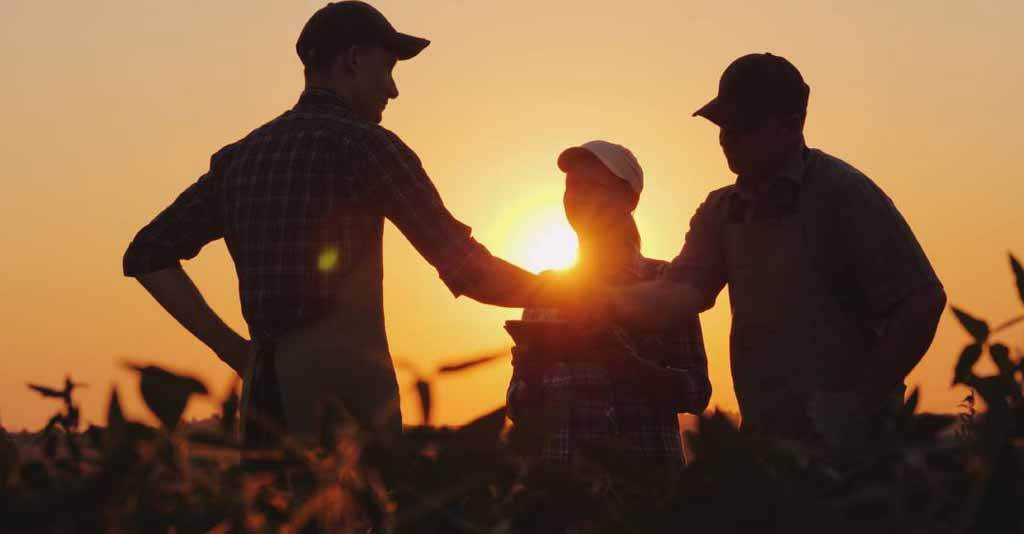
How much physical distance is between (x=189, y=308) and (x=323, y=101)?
0.94 metres

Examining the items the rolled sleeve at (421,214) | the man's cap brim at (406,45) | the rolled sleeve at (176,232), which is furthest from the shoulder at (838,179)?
the rolled sleeve at (176,232)

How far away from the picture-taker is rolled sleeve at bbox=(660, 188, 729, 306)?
14.0 feet

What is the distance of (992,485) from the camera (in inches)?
40.3

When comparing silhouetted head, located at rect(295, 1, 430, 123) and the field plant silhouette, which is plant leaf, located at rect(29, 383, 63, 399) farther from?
silhouetted head, located at rect(295, 1, 430, 123)

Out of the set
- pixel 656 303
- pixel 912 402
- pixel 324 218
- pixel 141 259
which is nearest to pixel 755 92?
pixel 656 303

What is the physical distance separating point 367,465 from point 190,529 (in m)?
0.19

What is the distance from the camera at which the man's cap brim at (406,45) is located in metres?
4.98

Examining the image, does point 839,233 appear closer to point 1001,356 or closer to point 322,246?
point 322,246

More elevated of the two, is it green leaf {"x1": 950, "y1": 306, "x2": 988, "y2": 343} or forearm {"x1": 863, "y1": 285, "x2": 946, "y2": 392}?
forearm {"x1": 863, "y1": 285, "x2": 946, "y2": 392}

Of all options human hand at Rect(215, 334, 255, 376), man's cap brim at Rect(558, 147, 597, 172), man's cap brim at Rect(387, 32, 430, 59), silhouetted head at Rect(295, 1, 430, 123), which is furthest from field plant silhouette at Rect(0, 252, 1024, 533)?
man's cap brim at Rect(558, 147, 597, 172)

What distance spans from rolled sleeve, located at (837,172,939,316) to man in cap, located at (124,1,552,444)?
114cm

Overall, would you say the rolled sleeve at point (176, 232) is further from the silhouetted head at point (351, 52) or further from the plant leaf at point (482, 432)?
the plant leaf at point (482, 432)

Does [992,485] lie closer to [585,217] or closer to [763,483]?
[763,483]

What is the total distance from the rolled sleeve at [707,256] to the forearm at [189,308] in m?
1.70
